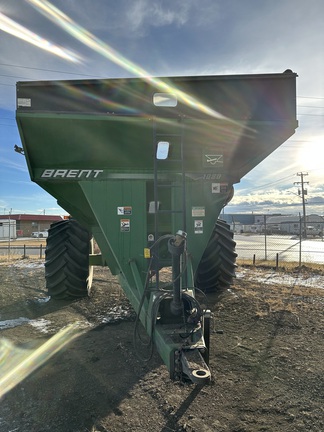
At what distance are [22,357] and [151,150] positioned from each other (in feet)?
9.34

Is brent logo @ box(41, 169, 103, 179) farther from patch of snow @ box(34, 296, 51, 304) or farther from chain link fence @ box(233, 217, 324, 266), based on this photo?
chain link fence @ box(233, 217, 324, 266)

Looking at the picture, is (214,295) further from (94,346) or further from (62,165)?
(62,165)

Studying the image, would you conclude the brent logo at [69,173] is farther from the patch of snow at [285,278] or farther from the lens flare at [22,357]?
the patch of snow at [285,278]

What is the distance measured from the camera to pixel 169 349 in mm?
2586

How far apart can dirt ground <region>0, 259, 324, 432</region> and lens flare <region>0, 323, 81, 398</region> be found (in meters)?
0.01

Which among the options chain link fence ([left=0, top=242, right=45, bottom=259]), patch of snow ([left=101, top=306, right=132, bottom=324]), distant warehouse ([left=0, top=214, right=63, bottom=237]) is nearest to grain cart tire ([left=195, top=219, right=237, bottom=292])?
patch of snow ([left=101, top=306, right=132, bottom=324])

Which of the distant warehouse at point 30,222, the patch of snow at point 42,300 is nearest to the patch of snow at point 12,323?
the patch of snow at point 42,300

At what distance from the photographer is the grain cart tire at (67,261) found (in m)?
6.14

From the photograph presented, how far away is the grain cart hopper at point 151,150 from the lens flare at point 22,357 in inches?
44.9

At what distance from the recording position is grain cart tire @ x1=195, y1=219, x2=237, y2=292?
240 inches

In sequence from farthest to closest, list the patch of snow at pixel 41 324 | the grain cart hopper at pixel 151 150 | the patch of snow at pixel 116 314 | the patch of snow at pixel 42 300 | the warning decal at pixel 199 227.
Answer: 1. the patch of snow at pixel 42 300
2. the patch of snow at pixel 116 314
3. the patch of snow at pixel 41 324
4. the warning decal at pixel 199 227
5. the grain cart hopper at pixel 151 150

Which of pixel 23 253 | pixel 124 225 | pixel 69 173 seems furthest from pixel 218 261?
pixel 23 253

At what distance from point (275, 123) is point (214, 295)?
3.77 m

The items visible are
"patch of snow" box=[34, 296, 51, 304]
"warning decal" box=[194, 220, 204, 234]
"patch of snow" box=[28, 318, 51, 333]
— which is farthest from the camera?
"patch of snow" box=[34, 296, 51, 304]
